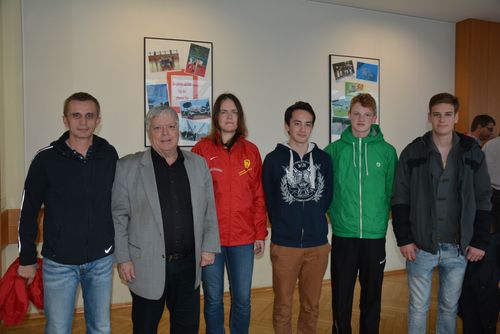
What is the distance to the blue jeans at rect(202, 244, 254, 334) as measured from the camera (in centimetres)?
233

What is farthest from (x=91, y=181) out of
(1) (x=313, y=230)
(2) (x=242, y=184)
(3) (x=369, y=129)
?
(3) (x=369, y=129)

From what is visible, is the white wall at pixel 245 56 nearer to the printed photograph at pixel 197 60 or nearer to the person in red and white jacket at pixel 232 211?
the printed photograph at pixel 197 60

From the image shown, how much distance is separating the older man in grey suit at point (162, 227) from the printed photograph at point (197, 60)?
1.87 meters

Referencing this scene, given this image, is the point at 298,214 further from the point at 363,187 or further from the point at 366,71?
the point at 366,71

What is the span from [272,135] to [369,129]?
1.72m

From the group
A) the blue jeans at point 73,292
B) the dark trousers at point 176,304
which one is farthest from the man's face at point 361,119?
the blue jeans at point 73,292

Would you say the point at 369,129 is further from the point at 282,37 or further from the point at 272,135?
the point at 282,37

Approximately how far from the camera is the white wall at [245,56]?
11.1 ft

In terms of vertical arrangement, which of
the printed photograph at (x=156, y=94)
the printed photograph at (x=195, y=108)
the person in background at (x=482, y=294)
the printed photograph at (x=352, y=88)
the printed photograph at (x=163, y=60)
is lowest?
the person in background at (x=482, y=294)

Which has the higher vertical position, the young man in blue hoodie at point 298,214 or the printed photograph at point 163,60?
the printed photograph at point 163,60

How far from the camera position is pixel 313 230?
241 cm


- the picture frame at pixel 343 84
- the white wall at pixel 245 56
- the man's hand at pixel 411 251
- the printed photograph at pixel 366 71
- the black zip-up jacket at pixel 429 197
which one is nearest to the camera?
the black zip-up jacket at pixel 429 197

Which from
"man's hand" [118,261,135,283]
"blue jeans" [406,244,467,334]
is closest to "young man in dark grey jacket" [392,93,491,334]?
"blue jeans" [406,244,467,334]

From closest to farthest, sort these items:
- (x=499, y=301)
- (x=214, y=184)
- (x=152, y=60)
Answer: (x=214, y=184)
(x=499, y=301)
(x=152, y=60)
